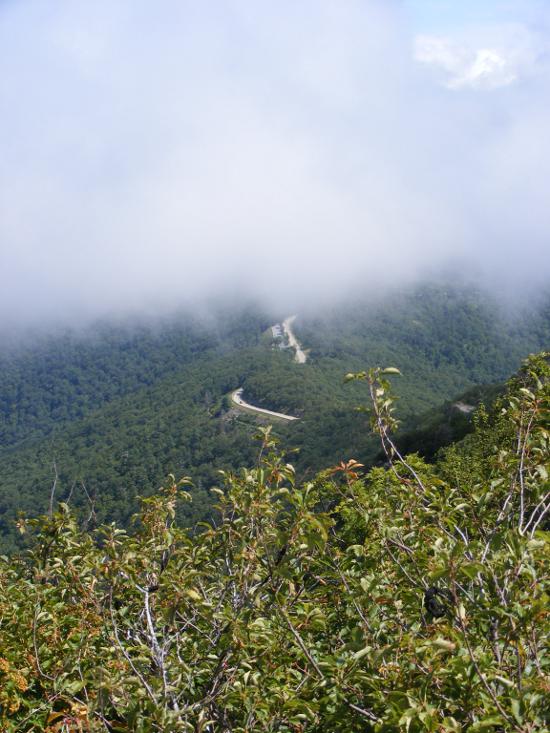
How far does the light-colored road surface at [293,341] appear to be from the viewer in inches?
6068

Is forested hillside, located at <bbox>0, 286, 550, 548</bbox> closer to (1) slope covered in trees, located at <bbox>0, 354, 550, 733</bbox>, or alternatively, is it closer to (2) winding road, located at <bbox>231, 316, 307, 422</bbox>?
(2) winding road, located at <bbox>231, 316, 307, 422</bbox>

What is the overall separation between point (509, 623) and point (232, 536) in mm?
2299

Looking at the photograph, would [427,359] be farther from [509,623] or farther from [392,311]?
[509,623]

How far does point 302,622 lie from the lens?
17.2ft

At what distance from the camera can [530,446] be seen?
17.3ft

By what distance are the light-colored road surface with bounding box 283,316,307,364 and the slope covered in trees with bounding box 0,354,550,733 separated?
14378 cm

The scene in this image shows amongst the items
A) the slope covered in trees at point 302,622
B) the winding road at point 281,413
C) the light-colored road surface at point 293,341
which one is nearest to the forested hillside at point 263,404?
the winding road at point 281,413

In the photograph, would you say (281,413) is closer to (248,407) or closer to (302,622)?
(248,407)

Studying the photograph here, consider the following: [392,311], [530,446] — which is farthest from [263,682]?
[392,311]

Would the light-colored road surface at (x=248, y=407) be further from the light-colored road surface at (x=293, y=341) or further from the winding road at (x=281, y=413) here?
the light-colored road surface at (x=293, y=341)

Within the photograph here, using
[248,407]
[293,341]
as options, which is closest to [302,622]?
[248,407]

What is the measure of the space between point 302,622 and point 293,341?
6484 inches

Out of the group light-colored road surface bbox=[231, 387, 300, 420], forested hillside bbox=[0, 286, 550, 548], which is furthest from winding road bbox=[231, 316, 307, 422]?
forested hillside bbox=[0, 286, 550, 548]

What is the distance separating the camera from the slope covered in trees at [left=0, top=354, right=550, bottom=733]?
384cm
